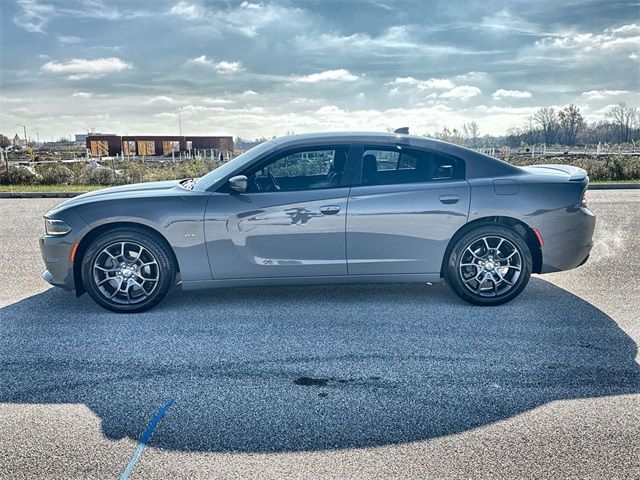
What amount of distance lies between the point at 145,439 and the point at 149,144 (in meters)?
68.1

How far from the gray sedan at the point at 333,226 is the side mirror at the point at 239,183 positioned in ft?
0.03

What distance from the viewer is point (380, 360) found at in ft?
12.8

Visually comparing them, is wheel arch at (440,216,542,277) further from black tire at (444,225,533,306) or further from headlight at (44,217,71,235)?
headlight at (44,217,71,235)

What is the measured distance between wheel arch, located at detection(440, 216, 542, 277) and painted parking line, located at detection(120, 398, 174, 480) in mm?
2945

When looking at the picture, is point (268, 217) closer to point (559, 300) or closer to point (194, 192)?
point (194, 192)

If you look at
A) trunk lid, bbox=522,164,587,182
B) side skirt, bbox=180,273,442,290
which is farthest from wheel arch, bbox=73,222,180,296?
trunk lid, bbox=522,164,587,182

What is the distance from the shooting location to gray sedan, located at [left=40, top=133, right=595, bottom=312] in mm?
4930

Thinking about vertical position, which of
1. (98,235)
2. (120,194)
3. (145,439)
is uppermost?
(120,194)

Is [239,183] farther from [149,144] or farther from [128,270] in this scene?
[149,144]

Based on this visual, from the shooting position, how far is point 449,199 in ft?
16.5

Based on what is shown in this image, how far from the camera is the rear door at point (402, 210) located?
16.3ft

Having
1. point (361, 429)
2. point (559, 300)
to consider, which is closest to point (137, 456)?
point (361, 429)

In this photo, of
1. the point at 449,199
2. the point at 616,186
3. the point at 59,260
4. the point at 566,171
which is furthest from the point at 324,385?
the point at 616,186

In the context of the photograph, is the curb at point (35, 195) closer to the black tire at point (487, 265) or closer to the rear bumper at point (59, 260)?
the rear bumper at point (59, 260)
